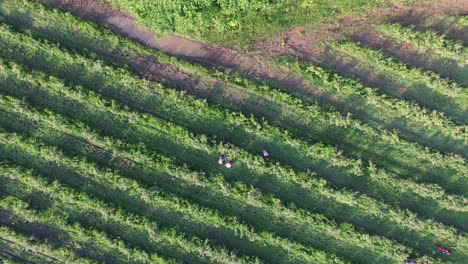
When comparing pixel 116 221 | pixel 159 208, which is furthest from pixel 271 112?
pixel 116 221

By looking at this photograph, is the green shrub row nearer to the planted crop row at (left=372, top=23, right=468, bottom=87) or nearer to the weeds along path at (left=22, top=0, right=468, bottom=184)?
the weeds along path at (left=22, top=0, right=468, bottom=184)

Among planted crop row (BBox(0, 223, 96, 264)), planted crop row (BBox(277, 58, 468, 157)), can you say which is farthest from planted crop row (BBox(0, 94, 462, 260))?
planted crop row (BBox(0, 223, 96, 264))

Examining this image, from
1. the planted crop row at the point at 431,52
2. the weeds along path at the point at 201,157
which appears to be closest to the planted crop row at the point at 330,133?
the weeds along path at the point at 201,157

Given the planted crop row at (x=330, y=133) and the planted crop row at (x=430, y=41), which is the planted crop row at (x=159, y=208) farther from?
the planted crop row at (x=430, y=41)

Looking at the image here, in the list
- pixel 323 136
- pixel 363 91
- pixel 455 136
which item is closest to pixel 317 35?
pixel 363 91

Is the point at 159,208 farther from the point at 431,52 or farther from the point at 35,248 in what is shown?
the point at 431,52
